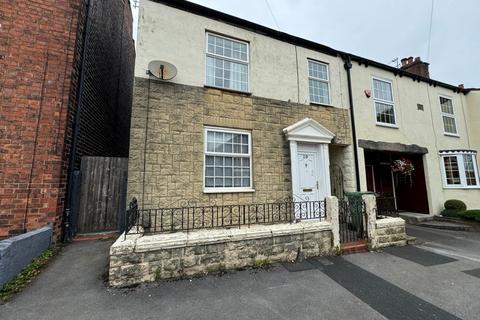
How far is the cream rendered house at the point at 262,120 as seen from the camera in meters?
5.99

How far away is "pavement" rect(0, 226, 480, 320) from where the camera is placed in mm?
2979

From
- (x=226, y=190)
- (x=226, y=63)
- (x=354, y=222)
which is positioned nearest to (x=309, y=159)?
(x=354, y=222)

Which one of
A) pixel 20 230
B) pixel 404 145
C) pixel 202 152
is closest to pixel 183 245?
pixel 202 152

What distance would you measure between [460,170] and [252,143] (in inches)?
407

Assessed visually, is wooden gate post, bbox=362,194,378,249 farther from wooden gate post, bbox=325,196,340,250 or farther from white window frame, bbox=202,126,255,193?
white window frame, bbox=202,126,255,193

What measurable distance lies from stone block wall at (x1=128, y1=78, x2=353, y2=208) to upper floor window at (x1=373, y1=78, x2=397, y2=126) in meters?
4.46

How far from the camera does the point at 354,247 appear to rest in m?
5.30

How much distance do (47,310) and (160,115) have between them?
444cm

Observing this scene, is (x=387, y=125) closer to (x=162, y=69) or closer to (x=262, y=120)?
(x=262, y=120)

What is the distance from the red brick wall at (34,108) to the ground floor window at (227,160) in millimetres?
3421

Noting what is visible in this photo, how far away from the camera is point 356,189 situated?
27.1ft

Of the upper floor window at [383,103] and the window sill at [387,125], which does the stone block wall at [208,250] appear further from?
the upper floor window at [383,103]

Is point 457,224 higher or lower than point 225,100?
lower

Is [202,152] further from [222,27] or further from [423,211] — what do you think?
[423,211]
